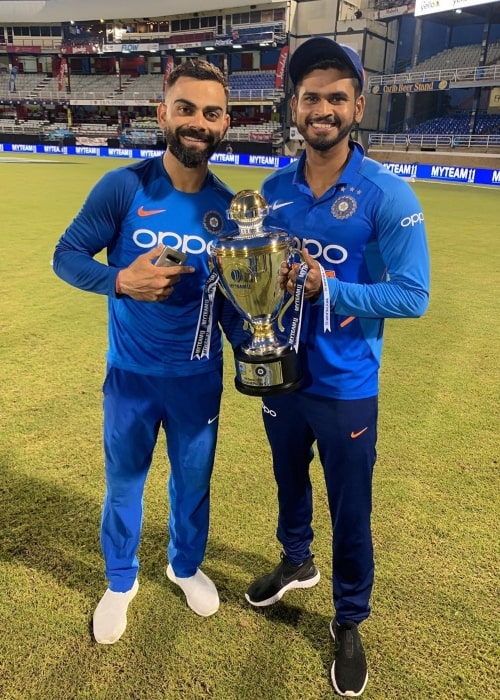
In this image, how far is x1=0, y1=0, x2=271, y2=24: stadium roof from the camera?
4494 cm

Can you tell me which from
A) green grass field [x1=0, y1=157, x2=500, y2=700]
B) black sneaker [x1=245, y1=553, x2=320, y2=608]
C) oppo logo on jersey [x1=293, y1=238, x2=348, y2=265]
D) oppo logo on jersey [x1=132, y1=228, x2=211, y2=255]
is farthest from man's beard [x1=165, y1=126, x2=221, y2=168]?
green grass field [x1=0, y1=157, x2=500, y2=700]

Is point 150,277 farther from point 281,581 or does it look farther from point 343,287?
point 281,581

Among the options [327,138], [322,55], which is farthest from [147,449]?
[322,55]

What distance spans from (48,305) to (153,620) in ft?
16.2

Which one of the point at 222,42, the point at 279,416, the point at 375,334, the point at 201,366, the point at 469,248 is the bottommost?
the point at 469,248

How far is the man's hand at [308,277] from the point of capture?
1785 mm

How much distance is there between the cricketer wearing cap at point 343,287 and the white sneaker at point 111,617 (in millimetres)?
881

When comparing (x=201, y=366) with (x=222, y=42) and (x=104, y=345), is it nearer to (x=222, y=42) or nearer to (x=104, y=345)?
(x=104, y=345)

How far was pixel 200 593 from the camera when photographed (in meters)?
2.44

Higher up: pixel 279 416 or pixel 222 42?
pixel 222 42

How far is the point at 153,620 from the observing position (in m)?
2.37

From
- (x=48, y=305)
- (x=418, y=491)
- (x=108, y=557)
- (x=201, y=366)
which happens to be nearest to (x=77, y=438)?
(x=108, y=557)

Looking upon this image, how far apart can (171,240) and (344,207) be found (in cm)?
69

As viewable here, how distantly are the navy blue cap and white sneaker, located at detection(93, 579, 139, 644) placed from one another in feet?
7.33
